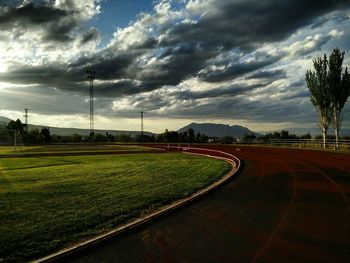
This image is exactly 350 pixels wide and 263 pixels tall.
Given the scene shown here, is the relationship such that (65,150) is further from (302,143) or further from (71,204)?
(71,204)

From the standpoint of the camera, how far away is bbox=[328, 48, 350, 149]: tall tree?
38.3m

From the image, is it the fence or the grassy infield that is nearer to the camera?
the grassy infield

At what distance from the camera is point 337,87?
38531 millimetres

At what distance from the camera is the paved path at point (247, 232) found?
236 inches

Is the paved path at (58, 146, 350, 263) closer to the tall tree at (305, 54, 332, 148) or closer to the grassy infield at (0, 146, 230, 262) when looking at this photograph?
the grassy infield at (0, 146, 230, 262)

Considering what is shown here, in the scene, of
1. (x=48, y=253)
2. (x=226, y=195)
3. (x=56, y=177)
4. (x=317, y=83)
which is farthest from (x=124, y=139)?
(x=48, y=253)

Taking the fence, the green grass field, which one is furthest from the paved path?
the green grass field

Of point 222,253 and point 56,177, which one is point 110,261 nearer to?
point 222,253

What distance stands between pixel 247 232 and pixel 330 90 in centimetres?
3689

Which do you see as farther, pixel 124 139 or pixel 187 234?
pixel 124 139

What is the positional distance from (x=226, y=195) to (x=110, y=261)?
6718 millimetres

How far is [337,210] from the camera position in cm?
933

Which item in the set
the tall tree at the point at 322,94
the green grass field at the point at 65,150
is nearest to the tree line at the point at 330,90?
the tall tree at the point at 322,94

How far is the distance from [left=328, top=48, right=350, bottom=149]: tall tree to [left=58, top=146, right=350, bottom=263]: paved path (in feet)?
99.0
